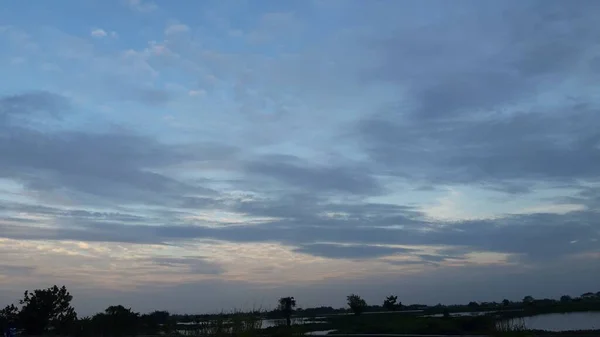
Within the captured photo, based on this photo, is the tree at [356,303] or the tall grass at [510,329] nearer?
the tall grass at [510,329]

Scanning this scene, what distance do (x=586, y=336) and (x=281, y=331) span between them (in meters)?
16.7

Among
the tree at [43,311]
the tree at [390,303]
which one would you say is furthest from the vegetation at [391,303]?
the tree at [43,311]

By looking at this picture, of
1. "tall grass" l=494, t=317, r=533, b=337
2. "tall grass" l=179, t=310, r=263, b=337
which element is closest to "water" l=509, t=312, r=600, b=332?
"tall grass" l=494, t=317, r=533, b=337

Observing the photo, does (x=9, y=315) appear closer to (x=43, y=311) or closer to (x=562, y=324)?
(x=43, y=311)

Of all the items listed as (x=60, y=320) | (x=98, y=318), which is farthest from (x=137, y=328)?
(x=60, y=320)

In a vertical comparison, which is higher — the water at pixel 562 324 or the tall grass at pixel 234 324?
the tall grass at pixel 234 324

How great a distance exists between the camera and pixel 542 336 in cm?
3120

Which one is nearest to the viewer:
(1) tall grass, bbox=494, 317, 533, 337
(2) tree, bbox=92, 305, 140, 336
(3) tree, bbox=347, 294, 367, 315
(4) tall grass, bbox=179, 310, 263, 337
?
(1) tall grass, bbox=494, 317, 533, 337

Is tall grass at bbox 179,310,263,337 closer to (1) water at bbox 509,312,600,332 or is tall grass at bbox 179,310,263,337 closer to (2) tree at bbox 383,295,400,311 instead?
(1) water at bbox 509,312,600,332

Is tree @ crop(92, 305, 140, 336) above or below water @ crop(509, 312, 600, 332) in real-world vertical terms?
above

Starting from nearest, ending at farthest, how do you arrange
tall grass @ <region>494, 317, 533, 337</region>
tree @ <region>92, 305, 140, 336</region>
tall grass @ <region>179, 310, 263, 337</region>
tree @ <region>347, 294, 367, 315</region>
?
1. tall grass @ <region>494, 317, 533, 337</region>
2. tall grass @ <region>179, 310, 263, 337</region>
3. tree @ <region>92, 305, 140, 336</region>
4. tree @ <region>347, 294, 367, 315</region>

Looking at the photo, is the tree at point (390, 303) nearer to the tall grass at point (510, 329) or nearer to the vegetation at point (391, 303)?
the vegetation at point (391, 303)

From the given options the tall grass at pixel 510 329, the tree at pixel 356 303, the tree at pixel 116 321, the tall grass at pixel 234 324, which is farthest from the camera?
the tree at pixel 356 303

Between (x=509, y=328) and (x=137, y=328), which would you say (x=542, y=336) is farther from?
(x=137, y=328)
